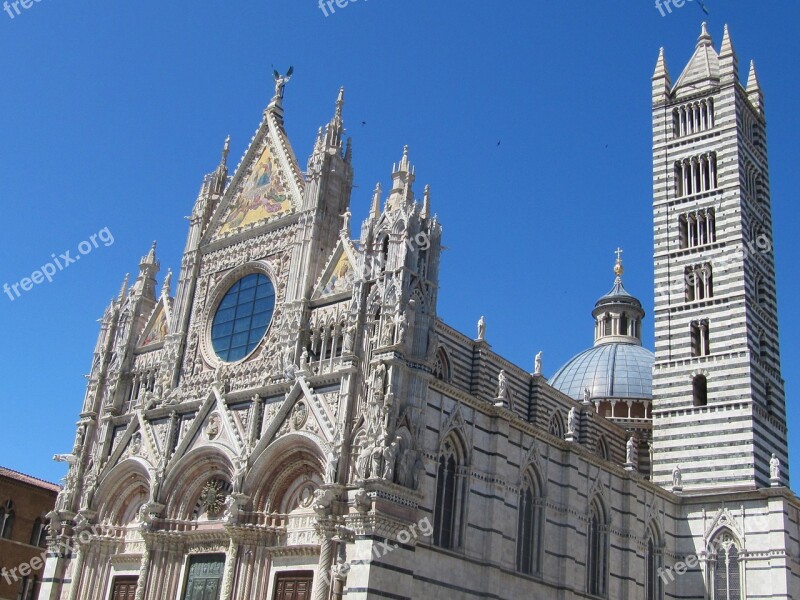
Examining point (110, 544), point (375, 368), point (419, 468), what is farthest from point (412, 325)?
point (110, 544)

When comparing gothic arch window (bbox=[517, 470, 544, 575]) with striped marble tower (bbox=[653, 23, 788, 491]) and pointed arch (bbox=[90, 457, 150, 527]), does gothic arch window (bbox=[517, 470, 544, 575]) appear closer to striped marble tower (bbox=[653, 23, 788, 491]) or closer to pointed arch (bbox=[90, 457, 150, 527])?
striped marble tower (bbox=[653, 23, 788, 491])

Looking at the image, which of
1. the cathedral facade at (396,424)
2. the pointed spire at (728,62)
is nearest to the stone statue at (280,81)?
the cathedral facade at (396,424)

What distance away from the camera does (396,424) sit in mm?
22953

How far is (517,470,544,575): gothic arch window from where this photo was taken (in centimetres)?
2694

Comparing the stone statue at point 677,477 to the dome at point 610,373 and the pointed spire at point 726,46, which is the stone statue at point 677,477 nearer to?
the dome at point 610,373

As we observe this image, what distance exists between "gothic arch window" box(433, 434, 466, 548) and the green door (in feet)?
19.7

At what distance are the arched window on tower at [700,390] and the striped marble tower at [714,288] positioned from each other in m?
0.05

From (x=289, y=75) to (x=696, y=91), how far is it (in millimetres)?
17365

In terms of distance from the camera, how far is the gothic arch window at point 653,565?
31.6 metres

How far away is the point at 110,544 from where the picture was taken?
95.0 ft

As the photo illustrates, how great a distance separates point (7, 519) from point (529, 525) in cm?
2026

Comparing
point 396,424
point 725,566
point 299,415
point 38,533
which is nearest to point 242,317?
point 299,415

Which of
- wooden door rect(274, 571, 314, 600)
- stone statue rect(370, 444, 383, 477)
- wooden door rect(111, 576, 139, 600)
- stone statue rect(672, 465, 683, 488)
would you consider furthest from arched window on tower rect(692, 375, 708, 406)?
wooden door rect(111, 576, 139, 600)

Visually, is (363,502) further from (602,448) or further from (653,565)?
(602,448)
